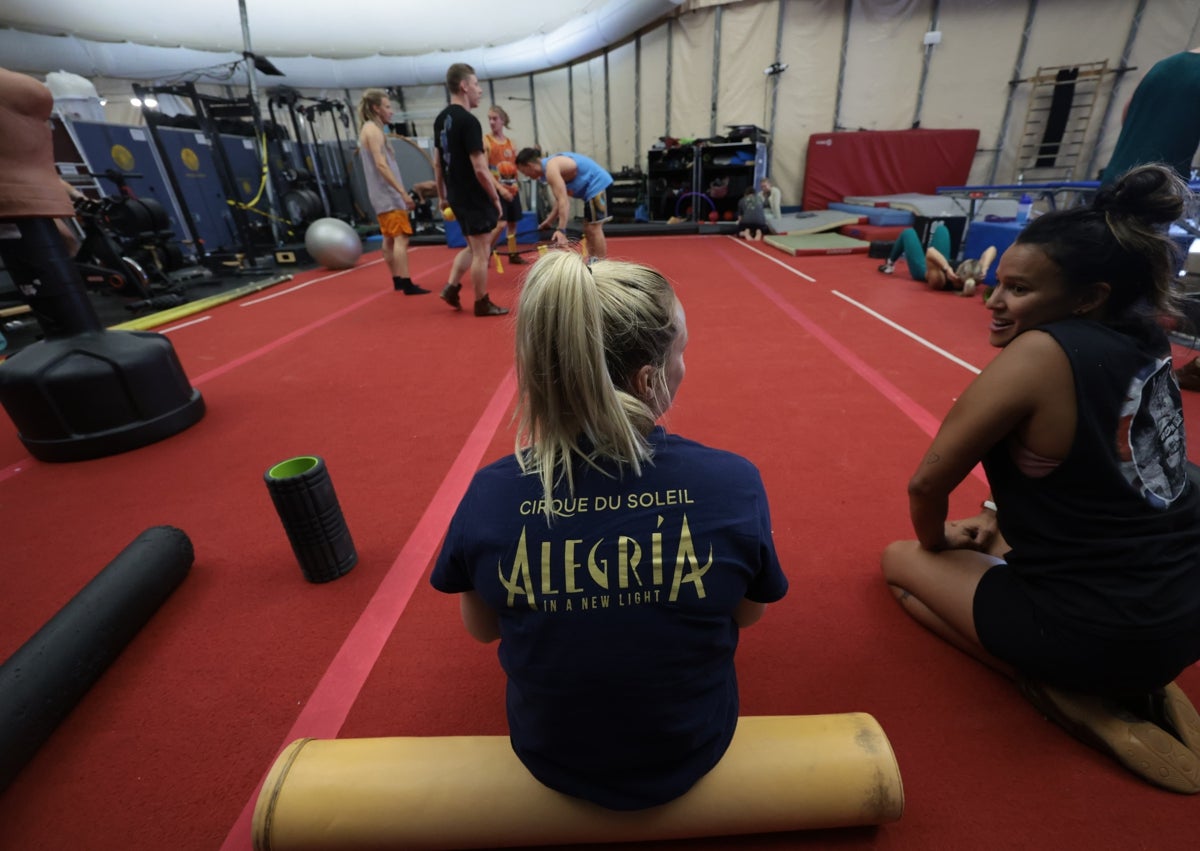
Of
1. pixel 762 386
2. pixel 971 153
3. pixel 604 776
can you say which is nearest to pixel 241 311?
pixel 762 386

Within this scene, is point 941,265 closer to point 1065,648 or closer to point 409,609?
point 1065,648

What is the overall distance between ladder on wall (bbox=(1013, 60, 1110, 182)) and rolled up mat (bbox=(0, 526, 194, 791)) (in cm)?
1441

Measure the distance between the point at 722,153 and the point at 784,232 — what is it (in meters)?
2.82

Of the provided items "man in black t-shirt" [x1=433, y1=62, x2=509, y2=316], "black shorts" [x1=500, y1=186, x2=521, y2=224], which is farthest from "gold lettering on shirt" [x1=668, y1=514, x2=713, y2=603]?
"black shorts" [x1=500, y1=186, x2=521, y2=224]

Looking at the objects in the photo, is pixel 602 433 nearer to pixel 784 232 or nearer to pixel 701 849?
pixel 701 849

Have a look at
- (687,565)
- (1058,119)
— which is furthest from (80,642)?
(1058,119)

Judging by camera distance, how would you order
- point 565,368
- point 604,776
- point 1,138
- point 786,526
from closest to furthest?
1. point 565,368
2. point 604,776
3. point 786,526
4. point 1,138

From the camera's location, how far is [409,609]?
1.71m

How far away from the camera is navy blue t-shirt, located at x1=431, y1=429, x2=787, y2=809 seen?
809 millimetres

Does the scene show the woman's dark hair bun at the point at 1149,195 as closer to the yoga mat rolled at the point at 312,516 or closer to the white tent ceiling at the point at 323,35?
the yoga mat rolled at the point at 312,516

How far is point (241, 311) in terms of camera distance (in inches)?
222

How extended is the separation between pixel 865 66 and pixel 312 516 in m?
13.5

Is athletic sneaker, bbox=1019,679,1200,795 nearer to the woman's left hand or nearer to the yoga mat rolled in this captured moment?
the woman's left hand

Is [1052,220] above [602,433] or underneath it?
above
